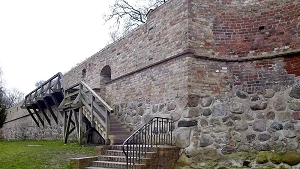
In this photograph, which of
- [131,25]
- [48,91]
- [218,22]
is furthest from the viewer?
[131,25]

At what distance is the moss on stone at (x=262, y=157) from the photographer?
7687 millimetres

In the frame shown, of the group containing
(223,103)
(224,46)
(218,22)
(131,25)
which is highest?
(131,25)

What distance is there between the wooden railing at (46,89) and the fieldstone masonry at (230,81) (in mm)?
7061

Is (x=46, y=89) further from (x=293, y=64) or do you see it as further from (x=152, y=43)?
(x=293, y=64)

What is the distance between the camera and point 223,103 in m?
8.40

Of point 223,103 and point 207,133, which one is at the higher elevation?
point 223,103

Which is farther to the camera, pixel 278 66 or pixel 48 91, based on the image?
pixel 48 91

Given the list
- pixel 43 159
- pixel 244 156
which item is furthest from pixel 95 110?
pixel 244 156

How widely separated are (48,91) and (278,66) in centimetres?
1273

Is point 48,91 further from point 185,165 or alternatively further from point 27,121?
point 185,165

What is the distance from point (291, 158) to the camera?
7.37 m

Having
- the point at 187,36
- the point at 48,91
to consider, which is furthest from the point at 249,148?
the point at 48,91

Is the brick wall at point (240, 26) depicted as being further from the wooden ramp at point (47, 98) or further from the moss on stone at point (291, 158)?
the wooden ramp at point (47, 98)

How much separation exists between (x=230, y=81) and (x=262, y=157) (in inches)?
82.3
